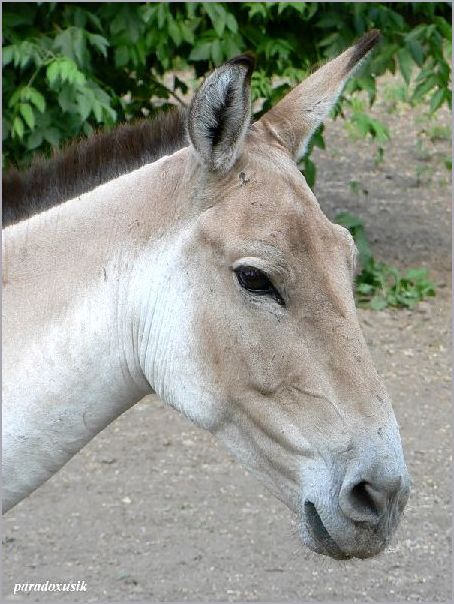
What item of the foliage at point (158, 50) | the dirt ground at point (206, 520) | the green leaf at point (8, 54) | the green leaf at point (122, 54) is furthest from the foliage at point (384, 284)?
the green leaf at point (8, 54)

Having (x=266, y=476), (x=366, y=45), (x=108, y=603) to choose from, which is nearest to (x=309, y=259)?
(x=266, y=476)

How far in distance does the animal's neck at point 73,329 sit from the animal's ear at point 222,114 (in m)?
0.17

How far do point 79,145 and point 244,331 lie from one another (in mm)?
823

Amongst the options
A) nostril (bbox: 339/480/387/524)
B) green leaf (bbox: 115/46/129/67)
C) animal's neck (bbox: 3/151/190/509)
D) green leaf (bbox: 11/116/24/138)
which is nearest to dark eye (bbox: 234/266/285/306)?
animal's neck (bbox: 3/151/190/509)

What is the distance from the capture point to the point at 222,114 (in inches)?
95.8

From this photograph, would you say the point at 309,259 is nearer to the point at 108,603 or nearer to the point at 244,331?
the point at 244,331

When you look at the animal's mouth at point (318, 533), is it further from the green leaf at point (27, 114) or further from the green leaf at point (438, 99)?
the green leaf at point (438, 99)

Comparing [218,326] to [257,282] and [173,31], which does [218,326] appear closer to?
[257,282]

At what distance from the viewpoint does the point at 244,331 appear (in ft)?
7.82

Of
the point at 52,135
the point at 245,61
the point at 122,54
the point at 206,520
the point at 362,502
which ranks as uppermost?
the point at 245,61

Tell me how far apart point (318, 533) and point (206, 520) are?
2.88 m

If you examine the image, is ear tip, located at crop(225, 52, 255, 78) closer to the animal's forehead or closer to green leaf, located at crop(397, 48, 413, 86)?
the animal's forehead

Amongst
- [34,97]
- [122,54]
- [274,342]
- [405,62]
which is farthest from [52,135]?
[274,342]

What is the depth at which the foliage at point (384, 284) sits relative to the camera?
24.4ft
